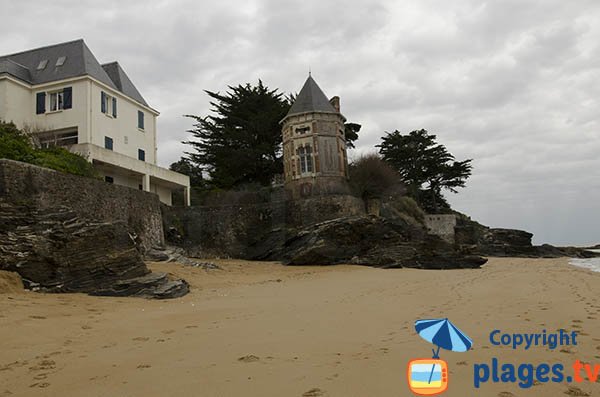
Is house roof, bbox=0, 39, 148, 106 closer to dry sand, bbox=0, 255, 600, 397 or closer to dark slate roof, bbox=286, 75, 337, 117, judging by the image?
dark slate roof, bbox=286, 75, 337, 117

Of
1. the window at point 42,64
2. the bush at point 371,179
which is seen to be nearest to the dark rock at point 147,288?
the bush at point 371,179

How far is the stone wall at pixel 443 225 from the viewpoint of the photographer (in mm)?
35531

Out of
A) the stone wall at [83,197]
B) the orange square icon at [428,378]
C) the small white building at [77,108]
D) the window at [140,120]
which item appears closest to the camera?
the orange square icon at [428,378]

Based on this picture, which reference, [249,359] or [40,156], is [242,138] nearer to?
[40,156]

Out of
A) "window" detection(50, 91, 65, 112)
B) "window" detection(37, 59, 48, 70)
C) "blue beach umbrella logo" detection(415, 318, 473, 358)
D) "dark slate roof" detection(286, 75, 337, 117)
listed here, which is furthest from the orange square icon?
"window" detection(37, 59, 48, 70)

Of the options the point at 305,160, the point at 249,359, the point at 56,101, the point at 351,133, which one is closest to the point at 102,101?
the point at 56,101

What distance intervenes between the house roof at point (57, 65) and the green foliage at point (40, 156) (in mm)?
7028

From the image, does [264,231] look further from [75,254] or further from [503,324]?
[503,324]

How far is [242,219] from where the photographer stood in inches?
971

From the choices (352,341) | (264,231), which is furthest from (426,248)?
(352,341)

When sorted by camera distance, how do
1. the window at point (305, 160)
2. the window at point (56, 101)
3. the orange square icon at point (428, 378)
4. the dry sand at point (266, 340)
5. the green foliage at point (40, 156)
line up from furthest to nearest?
the window at point (305, 160) < the window at point (56, 101) < the green foliage at point (40, 156) < the dry sand at point (266, 340) < the orange square icon at point (428, 378)

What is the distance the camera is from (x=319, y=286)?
13273 mm

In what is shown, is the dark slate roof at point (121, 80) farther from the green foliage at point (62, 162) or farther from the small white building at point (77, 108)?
the green foliage at point (62, 162)

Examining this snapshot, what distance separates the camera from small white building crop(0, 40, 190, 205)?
71.7 ft
